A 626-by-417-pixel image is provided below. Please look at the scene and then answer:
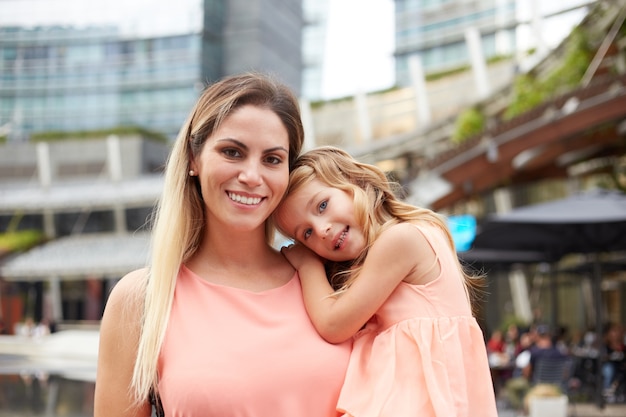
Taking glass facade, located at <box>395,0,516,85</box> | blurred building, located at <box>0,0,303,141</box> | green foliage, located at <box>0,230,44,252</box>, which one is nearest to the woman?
green foliage, located at <box>0,230,44,252</box>

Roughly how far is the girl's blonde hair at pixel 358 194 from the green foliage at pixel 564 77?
1870cm

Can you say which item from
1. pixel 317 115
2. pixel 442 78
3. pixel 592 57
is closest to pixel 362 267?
pixel 592 57

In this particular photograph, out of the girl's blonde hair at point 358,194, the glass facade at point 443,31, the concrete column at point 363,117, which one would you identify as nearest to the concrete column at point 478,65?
the concrete column at point 363,117

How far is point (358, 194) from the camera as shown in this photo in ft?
8.51

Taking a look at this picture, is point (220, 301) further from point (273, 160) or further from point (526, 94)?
point (526, 94)

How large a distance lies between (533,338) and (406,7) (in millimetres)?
52364

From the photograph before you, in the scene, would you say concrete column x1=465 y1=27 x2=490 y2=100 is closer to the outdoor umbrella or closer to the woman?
the outdoor umbrella

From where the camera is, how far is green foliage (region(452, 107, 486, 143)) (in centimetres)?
2767

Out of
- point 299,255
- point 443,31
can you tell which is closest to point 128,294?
point 299,255

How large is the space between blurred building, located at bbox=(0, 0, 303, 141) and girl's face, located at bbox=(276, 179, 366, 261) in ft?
220

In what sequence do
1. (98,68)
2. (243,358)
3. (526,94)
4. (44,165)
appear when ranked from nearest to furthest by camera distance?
(243,358) → (526,94) → (44,165) → (98,68)

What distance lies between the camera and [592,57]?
20.5 meters

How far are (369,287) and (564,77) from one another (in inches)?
802

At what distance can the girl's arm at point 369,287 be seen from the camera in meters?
2.37
